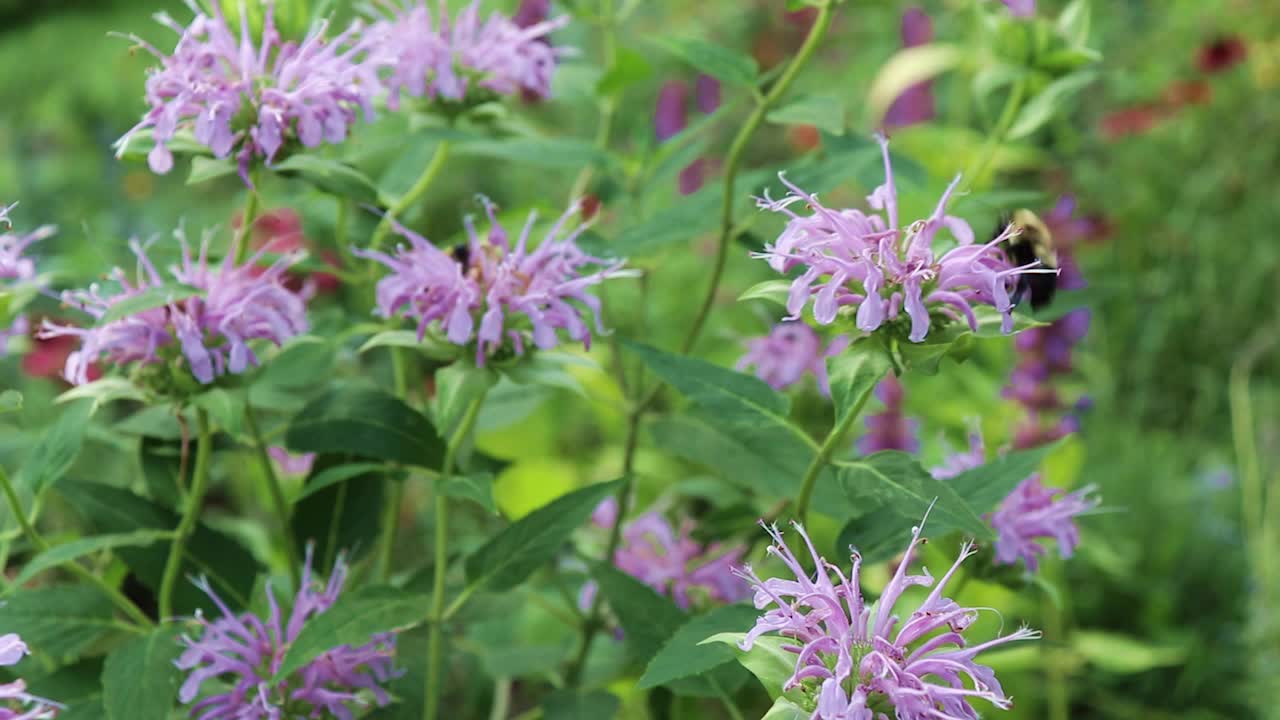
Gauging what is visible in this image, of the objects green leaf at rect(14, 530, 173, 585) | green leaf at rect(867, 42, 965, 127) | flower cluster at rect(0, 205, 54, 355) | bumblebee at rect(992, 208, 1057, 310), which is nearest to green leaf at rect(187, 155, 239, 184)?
flower cluster at rect(0, 205, 54, 355)

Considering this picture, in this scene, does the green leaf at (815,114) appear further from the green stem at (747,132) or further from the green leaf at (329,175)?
the green leaf at (329,175)

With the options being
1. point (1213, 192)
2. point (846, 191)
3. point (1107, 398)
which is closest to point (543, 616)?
point (1107, 398)

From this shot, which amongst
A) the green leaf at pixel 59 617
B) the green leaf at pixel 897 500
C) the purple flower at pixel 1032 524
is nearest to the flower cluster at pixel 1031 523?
the purple flower at pixel 1032 524

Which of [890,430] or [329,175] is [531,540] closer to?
[329,175]

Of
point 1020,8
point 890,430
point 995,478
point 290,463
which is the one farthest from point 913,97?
point 995,478

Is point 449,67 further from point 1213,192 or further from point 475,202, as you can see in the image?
point 1213,192

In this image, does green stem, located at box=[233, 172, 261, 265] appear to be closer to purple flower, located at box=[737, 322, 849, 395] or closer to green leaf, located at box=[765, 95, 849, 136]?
green leaf, located at box=[765, 95, 849, 136]
